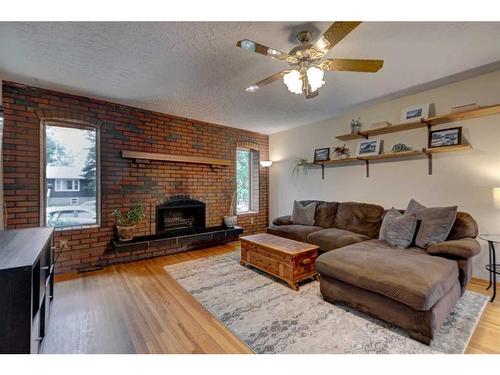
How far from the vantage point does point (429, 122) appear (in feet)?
9.58

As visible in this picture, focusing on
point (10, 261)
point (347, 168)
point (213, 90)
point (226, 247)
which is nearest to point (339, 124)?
point (347, 168)

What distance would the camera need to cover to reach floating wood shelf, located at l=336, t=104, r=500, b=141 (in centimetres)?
250

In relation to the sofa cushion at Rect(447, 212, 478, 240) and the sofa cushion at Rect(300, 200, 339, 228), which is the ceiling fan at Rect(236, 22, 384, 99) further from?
the sofa cushion at Rect(300, 200, 339, 228)

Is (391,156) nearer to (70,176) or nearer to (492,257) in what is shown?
(492,257)

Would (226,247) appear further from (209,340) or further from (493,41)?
(493,41)

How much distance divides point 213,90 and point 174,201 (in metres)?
2.01

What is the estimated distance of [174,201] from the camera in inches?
154

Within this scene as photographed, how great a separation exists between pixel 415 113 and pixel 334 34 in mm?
2375

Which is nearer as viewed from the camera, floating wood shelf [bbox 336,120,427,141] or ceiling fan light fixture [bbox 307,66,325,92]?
ceiling fan light fixture [bbox 307,66,325,92]

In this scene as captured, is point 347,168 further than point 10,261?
Yes

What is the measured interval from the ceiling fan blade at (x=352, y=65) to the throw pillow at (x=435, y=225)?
1.77 metres

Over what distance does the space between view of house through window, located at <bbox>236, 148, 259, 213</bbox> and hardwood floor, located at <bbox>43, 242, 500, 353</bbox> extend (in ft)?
8.87

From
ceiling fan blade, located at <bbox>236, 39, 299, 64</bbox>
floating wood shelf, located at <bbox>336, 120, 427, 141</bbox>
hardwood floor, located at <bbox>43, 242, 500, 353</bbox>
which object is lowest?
hardwood floor, located at <bbox>43, 242, 500, 353</bbox>

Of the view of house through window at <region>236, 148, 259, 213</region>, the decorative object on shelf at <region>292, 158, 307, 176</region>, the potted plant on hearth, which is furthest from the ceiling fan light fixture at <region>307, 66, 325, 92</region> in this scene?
the view of house through window at <region>236, 148, 259, 213</region>
